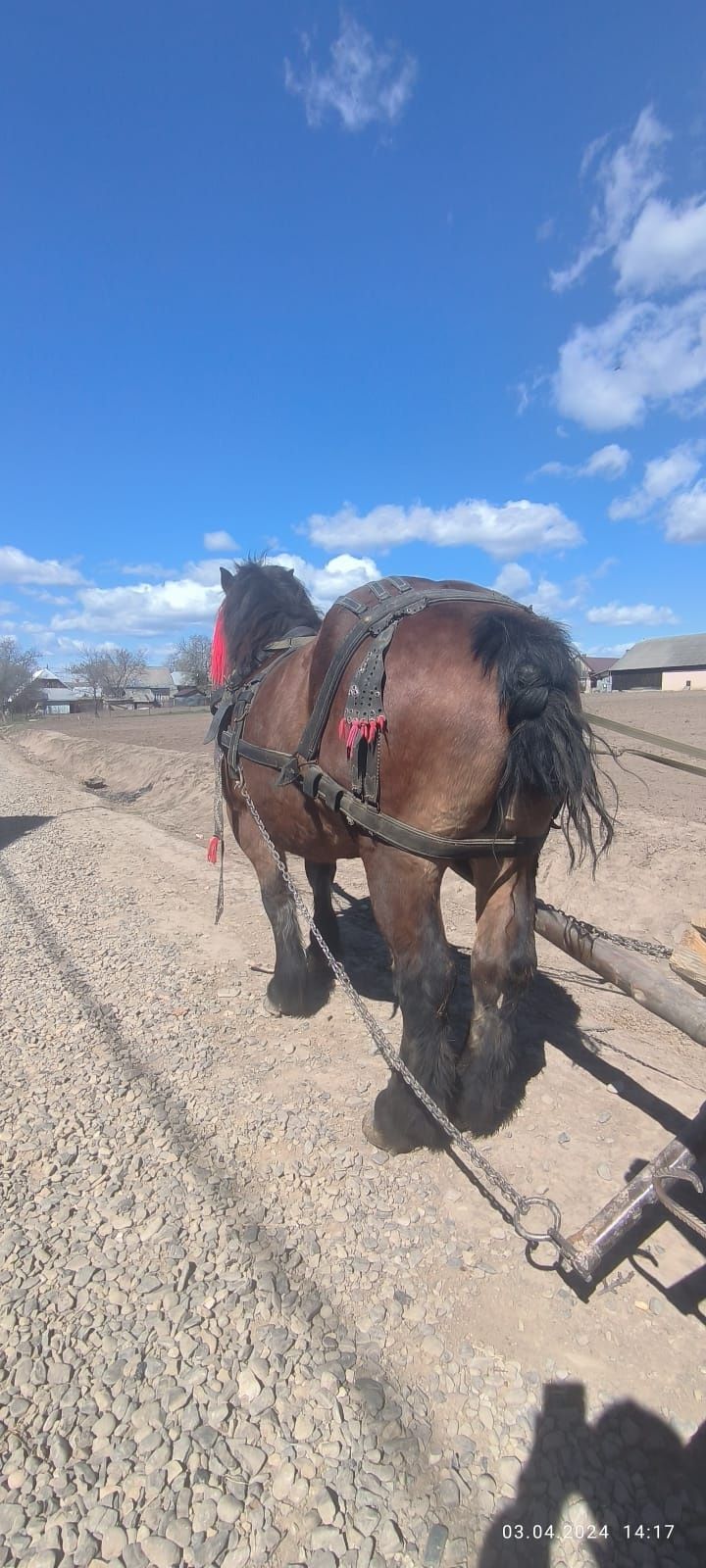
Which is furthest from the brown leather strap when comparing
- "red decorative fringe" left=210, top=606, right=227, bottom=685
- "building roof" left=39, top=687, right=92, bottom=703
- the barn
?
"building roof" left=39, top=687, right=92, bottom=703

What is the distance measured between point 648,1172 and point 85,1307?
1.70 m

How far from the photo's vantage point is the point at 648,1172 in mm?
1946

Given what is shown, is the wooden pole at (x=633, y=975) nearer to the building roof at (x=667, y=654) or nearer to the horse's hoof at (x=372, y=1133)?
the horse's hoof at (x=372, y=1133)

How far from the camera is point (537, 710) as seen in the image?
7.11 ft

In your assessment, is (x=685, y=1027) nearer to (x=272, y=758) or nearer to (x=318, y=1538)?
(x=318, y=1538)

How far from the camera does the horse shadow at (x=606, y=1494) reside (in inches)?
57.6

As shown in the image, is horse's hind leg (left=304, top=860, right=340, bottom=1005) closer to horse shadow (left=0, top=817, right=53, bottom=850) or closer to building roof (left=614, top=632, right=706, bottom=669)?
horse shadow (left=0, top=817, right=53, bottom=850)

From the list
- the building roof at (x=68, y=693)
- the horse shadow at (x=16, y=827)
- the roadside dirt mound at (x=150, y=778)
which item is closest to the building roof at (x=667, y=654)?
the roadside dirt mound at (x=150, y=778)

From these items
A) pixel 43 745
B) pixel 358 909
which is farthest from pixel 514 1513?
pixel 43 745

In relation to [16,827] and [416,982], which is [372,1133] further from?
[16,827]

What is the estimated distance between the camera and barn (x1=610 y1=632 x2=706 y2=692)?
53781 millimetres

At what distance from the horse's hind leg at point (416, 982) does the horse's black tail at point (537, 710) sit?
0.44 metres

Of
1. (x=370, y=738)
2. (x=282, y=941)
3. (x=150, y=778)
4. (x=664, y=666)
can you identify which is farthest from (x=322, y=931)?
(x=664, y=666)

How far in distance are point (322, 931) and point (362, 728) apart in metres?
2.39
